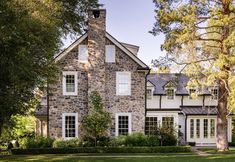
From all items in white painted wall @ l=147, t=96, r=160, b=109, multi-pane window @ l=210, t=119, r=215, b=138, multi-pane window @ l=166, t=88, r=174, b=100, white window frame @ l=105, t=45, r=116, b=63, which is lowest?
multi-pane window @ l=210, t=119, r=215, b=138

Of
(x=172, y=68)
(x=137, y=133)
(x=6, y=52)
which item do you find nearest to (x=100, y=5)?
(x=172, y=68)

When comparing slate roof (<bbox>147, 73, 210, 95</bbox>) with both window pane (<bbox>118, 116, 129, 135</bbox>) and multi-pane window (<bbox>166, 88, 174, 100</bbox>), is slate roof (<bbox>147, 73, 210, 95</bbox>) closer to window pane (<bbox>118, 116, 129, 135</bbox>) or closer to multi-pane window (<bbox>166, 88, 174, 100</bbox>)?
multi-pane window (<bbox>166, 88, 174, 100</bbox>)

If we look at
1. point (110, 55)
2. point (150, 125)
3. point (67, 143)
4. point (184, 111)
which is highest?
point (110, 55)

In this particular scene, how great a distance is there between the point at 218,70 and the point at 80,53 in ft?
36.6

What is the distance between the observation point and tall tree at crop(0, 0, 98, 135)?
17031 mm

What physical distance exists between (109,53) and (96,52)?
42.2 inches

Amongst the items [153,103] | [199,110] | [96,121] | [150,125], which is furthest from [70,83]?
[199,110]

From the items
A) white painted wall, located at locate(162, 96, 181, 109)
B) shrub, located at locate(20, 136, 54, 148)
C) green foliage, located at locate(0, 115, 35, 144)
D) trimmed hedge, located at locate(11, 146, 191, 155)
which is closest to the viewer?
trimmed hedge, located at locate(11, 146, 191, 155)

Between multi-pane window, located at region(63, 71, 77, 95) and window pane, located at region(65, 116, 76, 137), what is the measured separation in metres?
2.06

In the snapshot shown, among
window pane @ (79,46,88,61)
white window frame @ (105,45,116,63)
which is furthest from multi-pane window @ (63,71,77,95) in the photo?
white window frame @ (105,45,116,63)

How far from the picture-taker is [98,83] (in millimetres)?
31359

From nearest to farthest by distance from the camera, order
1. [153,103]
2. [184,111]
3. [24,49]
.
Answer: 1. [24,49]
2. [184,111]
3. [153,103]

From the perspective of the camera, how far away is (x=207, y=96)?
3809cm

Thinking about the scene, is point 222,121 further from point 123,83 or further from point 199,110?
point 199,110
